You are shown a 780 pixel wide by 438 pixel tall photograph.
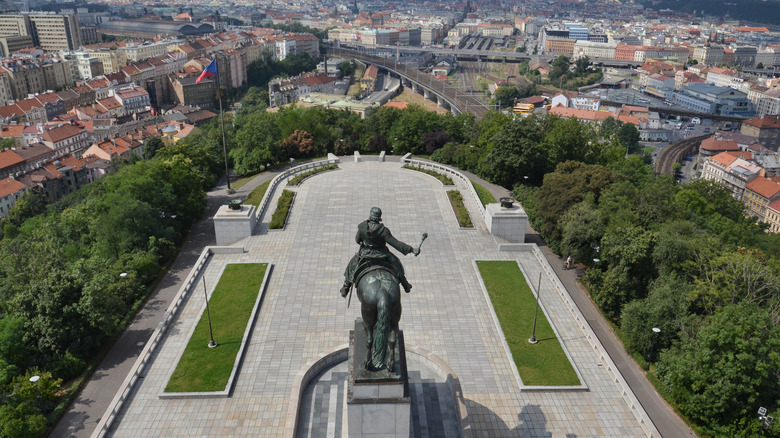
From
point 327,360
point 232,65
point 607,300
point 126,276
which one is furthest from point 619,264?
point 232,65

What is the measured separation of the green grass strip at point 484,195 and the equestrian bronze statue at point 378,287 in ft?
108

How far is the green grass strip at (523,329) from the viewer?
2852 centimetres

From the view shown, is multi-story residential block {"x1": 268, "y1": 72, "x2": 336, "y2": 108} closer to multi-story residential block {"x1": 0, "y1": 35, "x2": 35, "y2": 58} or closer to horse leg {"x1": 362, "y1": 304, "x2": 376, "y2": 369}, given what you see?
multi-story residential block {"x1": 0, "y1": 35, "x2": 35, "y2": 58}

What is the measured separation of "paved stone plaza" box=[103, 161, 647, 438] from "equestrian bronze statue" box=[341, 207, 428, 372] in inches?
220

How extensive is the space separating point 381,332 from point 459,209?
105 ft

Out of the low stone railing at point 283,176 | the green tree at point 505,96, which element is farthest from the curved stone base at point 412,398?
the green tree at point 505,96

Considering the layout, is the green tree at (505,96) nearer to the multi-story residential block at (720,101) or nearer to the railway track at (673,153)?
the multi-story residential block at (720,101)

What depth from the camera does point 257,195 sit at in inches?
2109

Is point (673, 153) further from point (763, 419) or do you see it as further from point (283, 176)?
point (763, 419)

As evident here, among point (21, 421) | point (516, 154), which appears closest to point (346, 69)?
point (516, 154)

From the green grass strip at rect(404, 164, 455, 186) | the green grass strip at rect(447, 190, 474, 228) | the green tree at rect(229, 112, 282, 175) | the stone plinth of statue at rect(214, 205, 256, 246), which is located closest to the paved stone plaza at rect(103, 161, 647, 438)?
the green grass strip at rect(447, 190, 474, 228)

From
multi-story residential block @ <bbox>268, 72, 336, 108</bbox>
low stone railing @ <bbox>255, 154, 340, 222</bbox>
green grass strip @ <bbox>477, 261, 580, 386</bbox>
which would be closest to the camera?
green grass strip @ <bbox>477, 261, 580, 386</bbox>

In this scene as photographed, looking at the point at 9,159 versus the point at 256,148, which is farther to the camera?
the point at 9,159

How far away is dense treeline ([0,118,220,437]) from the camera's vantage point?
28.3 meters
